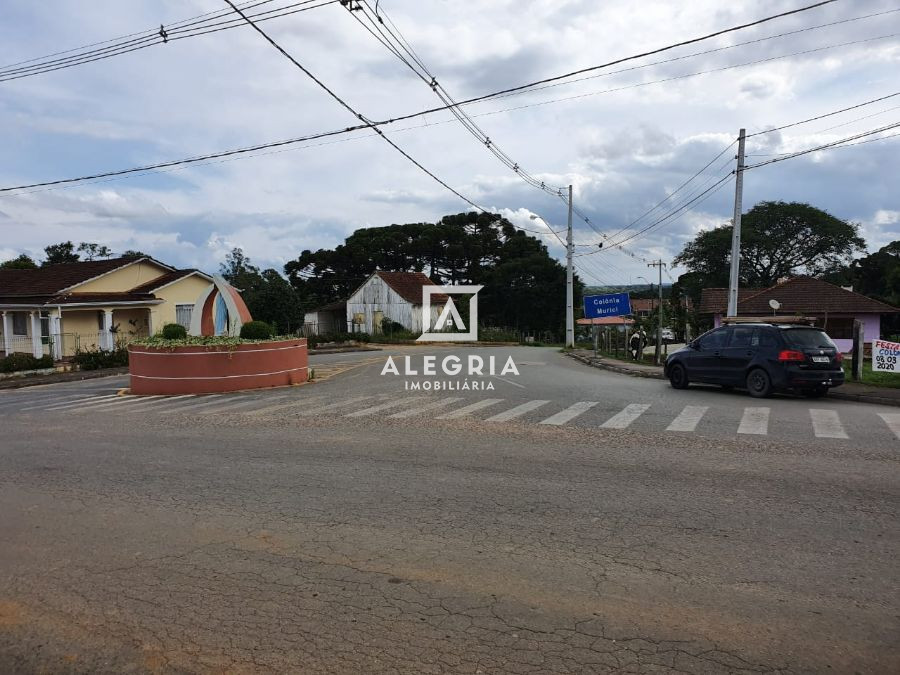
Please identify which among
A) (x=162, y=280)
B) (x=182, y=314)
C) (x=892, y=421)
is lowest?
(x=892, y=421)

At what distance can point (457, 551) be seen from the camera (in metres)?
5.16

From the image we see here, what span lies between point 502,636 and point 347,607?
1044 millimetres

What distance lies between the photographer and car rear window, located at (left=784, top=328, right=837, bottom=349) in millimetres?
14148

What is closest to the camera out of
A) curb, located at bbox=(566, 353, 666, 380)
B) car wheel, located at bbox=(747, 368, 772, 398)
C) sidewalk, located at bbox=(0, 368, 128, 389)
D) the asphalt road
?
the asphalt road

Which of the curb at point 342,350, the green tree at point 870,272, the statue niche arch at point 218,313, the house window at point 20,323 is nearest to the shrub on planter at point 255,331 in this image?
the statue niche arch at point 218,313

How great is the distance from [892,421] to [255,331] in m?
16.0

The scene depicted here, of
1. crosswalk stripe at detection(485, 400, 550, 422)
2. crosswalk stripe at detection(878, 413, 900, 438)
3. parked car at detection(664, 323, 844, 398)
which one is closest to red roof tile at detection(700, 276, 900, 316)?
parked car at detection(664, 323, 844, 398)

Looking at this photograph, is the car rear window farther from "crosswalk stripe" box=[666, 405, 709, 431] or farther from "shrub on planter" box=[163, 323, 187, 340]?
"shrub on planter" box=[163, 323, 187, 340]

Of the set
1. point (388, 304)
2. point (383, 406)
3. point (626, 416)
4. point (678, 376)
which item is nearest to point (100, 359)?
point (383, 406)

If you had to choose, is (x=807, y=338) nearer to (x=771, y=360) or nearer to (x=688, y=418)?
(x=771, y=360)

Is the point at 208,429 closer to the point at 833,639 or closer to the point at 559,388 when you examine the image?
the point at 559,388

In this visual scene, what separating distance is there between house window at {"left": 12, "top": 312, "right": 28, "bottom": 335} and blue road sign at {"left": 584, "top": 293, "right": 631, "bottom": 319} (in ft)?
92.0

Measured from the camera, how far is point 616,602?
4.23m

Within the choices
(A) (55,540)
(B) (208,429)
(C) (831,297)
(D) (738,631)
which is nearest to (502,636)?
(D) (738,631)
